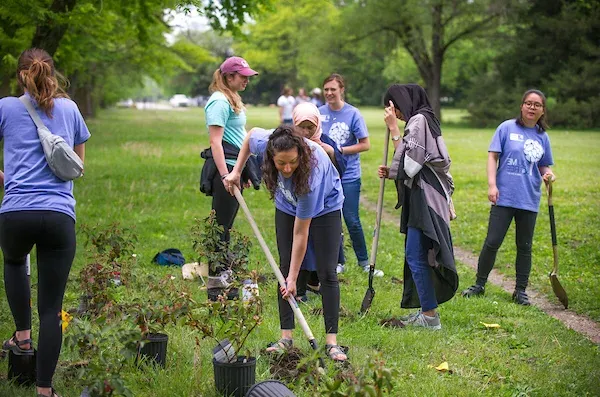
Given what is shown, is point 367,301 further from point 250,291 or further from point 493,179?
point 250,291

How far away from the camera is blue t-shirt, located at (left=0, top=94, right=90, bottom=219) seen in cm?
400

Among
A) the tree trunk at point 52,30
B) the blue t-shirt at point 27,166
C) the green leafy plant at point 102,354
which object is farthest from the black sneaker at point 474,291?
the tree trunk at point 52,30

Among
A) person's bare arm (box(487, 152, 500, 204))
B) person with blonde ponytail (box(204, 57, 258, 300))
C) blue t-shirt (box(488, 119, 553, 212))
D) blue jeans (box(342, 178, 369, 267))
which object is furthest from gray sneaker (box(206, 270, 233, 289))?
blue t-shirt (box(488, 119, 553, 212))

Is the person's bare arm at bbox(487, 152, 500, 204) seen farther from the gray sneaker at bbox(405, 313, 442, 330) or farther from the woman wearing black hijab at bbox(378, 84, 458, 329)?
the gray sneaker at bbox(405, 313, 442, 330)

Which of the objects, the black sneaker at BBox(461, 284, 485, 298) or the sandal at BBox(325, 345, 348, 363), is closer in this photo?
the sandal at BBox(325, 345, 348, 363)

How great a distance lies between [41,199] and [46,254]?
30cm

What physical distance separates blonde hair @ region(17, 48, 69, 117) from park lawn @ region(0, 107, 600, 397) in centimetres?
164

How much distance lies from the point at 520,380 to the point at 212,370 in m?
1.97

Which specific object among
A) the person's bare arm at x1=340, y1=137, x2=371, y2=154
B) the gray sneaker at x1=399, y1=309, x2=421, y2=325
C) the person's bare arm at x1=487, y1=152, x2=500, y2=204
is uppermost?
the person's bare arm at x1=340, y1=137, x2=371, y2=154

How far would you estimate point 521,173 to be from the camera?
6828 millimetres

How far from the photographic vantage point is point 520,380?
15.8 feet

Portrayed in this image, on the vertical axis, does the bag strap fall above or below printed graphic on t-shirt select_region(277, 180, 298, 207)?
above

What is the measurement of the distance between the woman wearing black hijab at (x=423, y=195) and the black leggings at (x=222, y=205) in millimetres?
1373

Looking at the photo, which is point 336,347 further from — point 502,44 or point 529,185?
point 502,44
